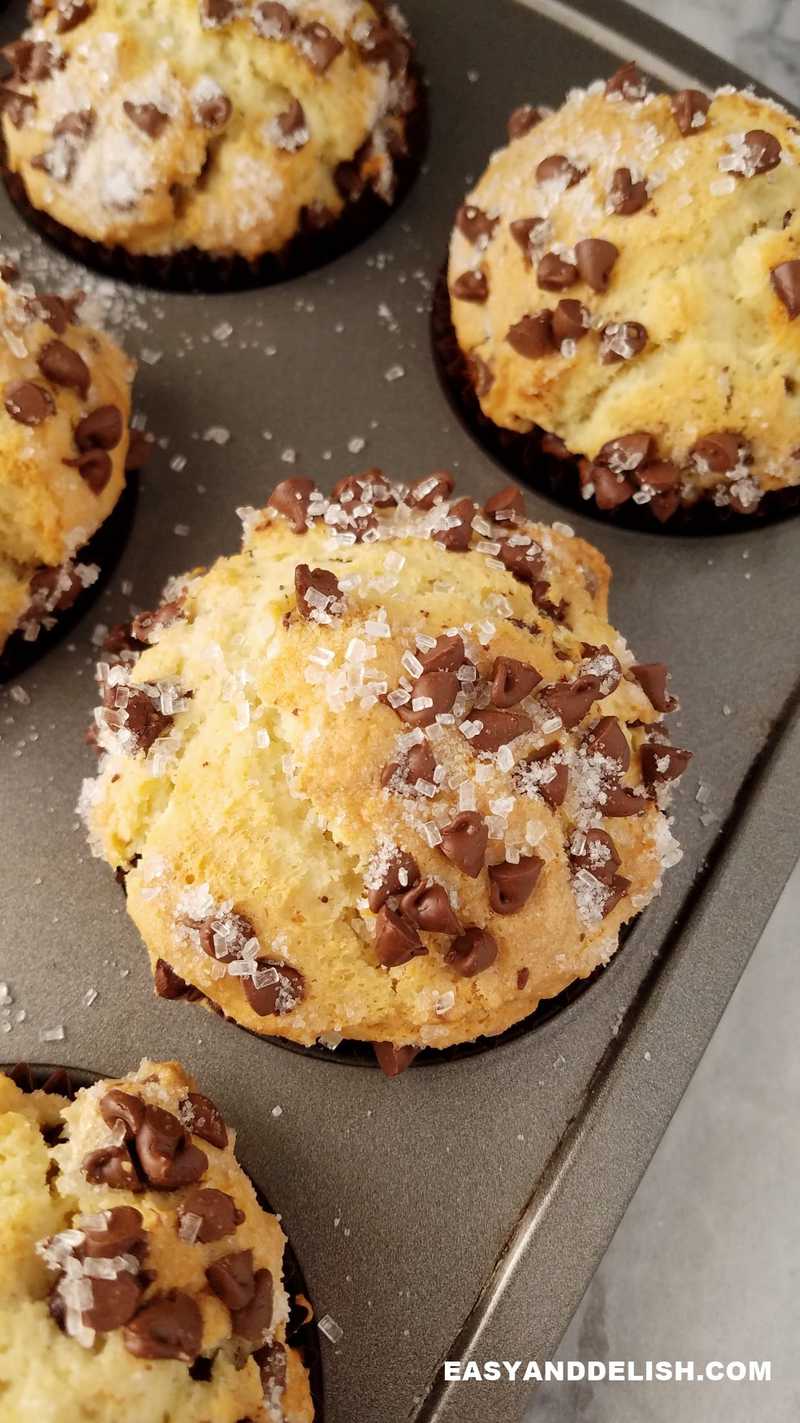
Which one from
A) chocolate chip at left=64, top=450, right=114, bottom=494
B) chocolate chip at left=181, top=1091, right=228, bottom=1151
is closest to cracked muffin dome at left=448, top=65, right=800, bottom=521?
chocolate chip at left=64, top=450, right=114, bottom=494

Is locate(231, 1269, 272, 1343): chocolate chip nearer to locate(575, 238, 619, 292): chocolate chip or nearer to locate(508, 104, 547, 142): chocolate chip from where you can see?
locate(575, 238, 619, 292): chocolate chip

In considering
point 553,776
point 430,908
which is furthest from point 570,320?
point 430,908

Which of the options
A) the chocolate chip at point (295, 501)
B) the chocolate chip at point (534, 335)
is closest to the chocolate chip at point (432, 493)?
the chocolate chip at point (295, 501)

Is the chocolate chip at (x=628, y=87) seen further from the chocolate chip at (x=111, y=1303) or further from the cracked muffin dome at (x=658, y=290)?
the chocolate chip at (x=111, y=1303)

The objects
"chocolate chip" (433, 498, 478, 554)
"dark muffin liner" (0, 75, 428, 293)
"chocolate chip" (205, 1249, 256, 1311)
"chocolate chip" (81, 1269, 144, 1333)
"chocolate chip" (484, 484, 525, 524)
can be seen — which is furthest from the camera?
"dark muffin liner" (0, 75, 428, 293)

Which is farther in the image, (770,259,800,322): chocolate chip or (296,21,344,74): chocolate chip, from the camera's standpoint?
(296,21,344,74): chocolate chip

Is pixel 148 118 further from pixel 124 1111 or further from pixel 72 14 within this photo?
pixel 124 1111

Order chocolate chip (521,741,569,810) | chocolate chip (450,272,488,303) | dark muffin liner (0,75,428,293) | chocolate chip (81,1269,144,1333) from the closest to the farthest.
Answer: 1. chocolate chip (81,1269,144,1333)
2. chocolate chip (521,741,569,810)
3. chocolate chip (450,272,488,303)
4. dark muffin liner (0,75,428,293)
